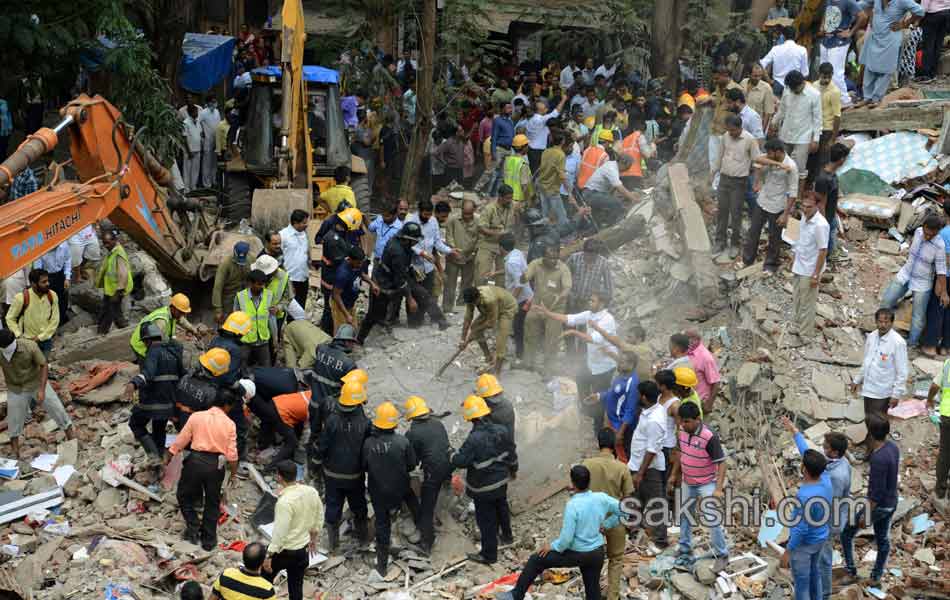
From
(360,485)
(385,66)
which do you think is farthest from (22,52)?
(360,485)

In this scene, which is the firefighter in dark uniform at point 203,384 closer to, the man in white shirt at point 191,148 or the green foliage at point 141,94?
the green foliage at point 141,94

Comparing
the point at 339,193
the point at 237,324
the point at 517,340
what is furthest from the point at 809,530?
the point at 339,193

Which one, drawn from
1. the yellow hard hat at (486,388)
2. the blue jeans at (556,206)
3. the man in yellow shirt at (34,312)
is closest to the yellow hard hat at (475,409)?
the yellow hard hat at (486,388)

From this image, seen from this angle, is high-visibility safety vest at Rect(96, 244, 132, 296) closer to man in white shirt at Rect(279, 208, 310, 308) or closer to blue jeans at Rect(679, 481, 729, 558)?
man in white shirt at Rect(279, 208, 310, 308)

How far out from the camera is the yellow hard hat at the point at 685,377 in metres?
9.23

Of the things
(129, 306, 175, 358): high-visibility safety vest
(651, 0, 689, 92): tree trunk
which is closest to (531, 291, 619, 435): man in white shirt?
(129, 306, 175, 358): high-visibility safety vest

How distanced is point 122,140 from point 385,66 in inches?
389

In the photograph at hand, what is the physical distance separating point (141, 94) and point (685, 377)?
36.7 feet

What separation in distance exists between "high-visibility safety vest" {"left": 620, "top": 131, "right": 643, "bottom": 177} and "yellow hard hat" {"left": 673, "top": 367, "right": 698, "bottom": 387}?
270 inches

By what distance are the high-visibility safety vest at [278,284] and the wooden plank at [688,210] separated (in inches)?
184

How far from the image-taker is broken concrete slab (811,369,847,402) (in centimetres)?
1123

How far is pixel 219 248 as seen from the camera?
13953 millimetres

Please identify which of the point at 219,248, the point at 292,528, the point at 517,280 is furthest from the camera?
the point at 219,248

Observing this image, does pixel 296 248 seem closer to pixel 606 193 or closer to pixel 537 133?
pixel 606 193
